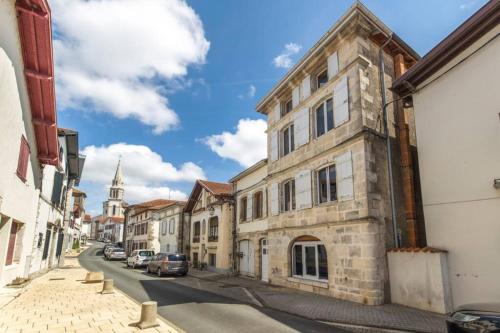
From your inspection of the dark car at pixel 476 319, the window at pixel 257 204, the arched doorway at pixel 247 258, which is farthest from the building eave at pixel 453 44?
the arched doorway at pixel 247 258

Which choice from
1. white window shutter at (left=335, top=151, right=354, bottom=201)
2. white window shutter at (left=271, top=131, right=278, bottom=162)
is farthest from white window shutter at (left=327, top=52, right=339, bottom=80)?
white window shutter at (left=271, top=131, right=278, bottom=162)

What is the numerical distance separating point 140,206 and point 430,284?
138ft

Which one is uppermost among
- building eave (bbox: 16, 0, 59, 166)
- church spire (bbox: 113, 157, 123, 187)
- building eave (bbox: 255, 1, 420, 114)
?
church spire (bbox: 113, 157, 123, 187)

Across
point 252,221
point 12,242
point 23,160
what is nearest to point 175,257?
point 252,221

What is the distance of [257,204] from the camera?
62.8 ft

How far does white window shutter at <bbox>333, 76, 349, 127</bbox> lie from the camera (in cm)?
1211

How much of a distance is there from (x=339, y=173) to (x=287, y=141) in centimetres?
478

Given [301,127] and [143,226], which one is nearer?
[301,127]

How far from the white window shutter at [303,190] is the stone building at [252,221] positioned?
3.68 metres

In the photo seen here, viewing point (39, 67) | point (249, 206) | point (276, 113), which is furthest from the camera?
point (249, 206)

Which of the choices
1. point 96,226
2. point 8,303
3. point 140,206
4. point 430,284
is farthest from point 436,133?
point 96,226

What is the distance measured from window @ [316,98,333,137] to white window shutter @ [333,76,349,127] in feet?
1.73

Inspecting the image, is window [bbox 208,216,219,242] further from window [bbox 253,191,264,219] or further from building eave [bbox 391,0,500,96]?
building eave [bbox 391,0,500,96]

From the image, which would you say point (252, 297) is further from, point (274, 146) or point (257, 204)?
point (274, 146)
